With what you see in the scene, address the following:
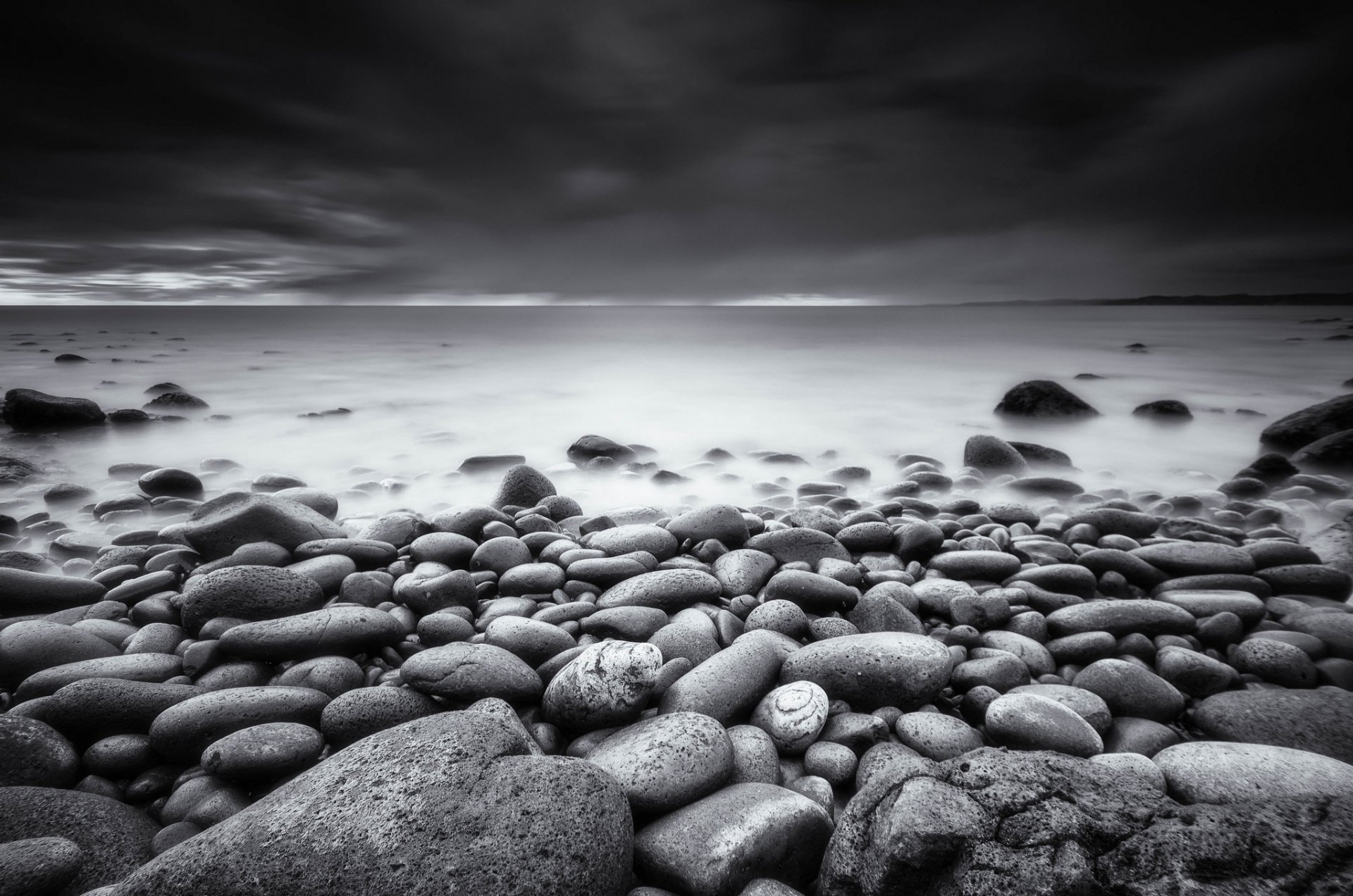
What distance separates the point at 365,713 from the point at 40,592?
2176 mm

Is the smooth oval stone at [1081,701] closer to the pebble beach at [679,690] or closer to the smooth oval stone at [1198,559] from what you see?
the pebble beach at [679,690]

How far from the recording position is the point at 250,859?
1.29 meters

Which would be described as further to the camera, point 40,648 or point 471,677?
point 40,648

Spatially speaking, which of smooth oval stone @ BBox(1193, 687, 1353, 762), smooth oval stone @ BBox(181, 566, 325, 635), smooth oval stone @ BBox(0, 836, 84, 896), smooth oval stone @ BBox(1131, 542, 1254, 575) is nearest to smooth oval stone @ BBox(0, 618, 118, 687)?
smooth oval stone @ BBox(181, 566, 325, 635)

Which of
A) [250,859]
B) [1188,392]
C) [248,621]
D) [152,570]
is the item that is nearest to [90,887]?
[250,859]

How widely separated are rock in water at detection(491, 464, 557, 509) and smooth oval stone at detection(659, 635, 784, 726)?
260cm

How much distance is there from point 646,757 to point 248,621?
186 cm

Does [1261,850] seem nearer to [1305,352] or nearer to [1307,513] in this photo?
[1307,513]

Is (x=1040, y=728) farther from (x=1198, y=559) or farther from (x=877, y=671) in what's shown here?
(x=1198, y=559)

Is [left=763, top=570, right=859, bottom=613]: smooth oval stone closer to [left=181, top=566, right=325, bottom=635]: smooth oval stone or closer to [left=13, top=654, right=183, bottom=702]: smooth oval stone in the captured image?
[left=181, top=566, right=325, bottom=635]: smooth oval stone

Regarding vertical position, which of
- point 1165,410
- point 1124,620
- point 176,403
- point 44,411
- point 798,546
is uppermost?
point 44,411

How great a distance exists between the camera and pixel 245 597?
101 inches

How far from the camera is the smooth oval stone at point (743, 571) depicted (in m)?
2.95

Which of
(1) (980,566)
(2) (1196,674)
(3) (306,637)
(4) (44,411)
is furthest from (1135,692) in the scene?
(4) (44,411)
